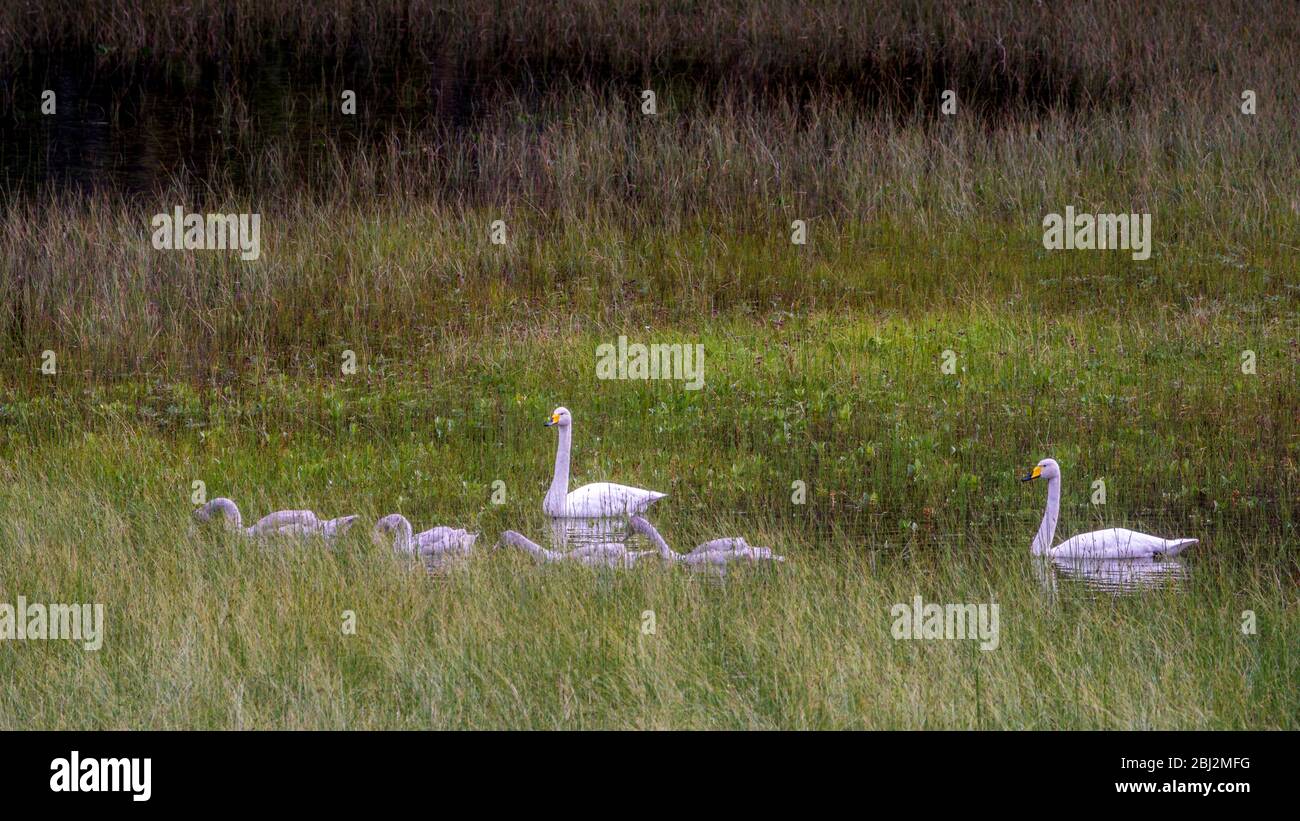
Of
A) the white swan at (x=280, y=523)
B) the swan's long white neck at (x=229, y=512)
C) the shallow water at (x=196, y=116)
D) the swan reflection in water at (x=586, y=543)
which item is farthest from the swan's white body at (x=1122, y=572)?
the shallow water at (x=196, y=116)

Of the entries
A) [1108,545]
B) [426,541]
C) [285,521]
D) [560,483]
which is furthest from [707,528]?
[285,521]

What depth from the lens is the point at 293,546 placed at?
291 inches

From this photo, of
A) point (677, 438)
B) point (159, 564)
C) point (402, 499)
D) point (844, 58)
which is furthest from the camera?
point (844, 58)

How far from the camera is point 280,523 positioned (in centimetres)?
805

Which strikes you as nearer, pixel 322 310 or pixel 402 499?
pixel 402 499

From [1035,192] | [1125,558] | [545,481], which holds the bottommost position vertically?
[1125,558]

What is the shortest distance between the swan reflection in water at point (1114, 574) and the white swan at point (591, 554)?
2.01 m

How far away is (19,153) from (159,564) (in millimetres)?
15698

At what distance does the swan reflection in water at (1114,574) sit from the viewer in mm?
7094

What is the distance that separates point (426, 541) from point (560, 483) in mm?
1363

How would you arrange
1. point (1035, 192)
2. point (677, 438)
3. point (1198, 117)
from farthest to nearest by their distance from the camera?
1. point (1198, 117)
2. point (1035, 192)
3. point (677, 438)

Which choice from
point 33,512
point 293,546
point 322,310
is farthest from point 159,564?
point 322,310

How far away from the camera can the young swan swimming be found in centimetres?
744

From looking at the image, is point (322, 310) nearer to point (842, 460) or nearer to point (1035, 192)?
point (842, 460)
